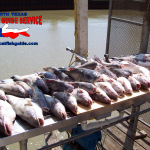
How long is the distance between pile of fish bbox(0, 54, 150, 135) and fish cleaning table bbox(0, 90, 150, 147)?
5 cm

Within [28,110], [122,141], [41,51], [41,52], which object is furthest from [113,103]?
[41,51]

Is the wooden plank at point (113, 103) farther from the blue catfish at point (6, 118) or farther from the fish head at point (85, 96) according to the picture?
the blue catfish at point (6, 118)

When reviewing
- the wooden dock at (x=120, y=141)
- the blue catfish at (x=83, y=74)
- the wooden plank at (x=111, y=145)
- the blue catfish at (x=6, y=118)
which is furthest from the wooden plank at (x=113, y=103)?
the wooden plank at (x=111, y=145)

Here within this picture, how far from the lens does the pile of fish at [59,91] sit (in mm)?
1647

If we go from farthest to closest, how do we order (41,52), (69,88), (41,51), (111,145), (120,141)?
(41,51) → (41,52) → (120,141) → (111,145) → (69,88)

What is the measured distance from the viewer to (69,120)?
1.77 metres

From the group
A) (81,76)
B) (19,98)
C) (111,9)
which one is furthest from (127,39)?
(19,98)

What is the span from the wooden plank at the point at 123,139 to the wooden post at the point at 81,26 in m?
1.74

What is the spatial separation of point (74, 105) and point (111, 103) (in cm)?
46

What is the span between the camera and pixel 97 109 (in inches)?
76.0

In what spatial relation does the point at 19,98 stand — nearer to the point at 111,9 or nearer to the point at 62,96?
the point at 62,96

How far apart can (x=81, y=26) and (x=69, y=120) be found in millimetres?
2220

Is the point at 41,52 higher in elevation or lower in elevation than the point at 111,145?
higher

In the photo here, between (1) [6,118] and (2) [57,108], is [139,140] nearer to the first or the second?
(2) [57,108]
